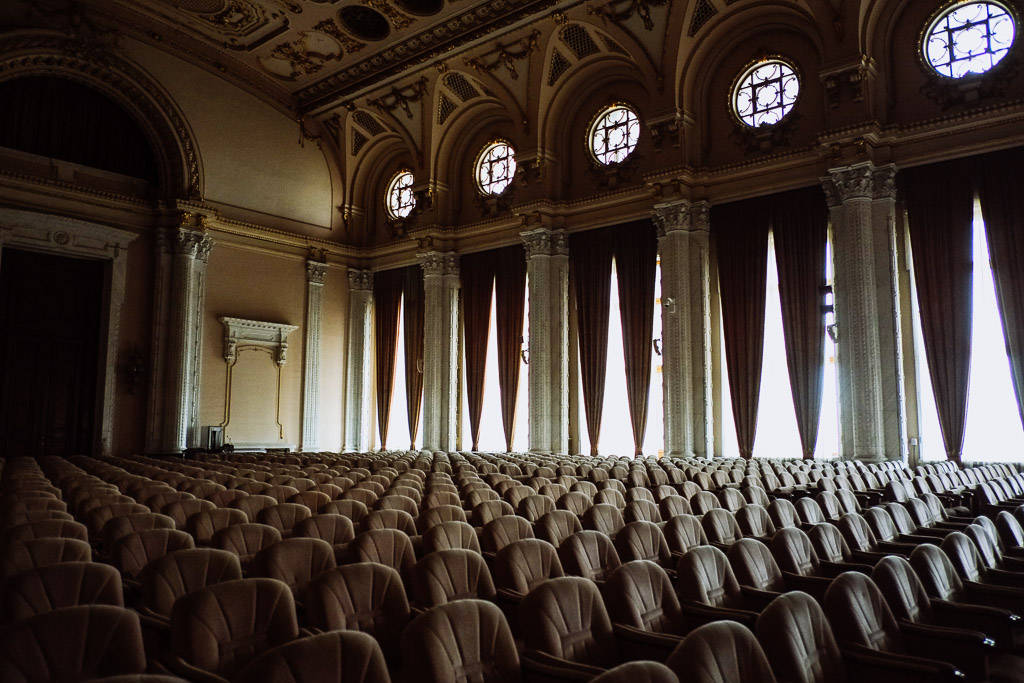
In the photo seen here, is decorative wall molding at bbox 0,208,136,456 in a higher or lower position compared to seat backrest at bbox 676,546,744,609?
higher

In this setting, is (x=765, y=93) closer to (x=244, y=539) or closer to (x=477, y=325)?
(x=477, y=325)

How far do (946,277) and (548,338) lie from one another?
830 centimetres

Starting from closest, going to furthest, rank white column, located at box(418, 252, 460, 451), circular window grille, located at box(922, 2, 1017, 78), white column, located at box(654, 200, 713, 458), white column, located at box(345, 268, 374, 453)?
circular window grille, located at box(922, 2, 1017, 78) < white column, located at box(654, 200, 713, 458) < white column, located at box(418, 252, 460, 451) < white column, located at box(345, 268, 374, 453)

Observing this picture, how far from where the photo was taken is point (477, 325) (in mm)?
19281

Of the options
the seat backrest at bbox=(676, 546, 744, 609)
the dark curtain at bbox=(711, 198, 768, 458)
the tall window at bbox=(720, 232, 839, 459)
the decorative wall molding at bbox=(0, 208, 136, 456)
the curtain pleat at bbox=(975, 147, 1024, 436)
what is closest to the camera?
the seat backrest at bbox=(676, 546, 744, 609)

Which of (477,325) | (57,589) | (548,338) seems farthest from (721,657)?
(477,325)

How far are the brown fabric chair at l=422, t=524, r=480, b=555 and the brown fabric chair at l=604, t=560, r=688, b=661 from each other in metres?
1.48

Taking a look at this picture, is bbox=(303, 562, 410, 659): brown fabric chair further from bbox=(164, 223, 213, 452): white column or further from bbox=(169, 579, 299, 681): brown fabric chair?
bbox=(164, 223, 213, 452): white column

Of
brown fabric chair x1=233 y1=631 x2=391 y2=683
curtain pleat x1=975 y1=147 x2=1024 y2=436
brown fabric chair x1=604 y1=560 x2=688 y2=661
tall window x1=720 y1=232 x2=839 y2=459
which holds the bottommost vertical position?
brown fabric chair x1=604 y1=560 x2=688 y2=661

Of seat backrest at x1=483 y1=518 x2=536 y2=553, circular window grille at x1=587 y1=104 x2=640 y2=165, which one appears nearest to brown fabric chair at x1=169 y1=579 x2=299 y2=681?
seat backrest at x1=483 y1=518 x2=536 y2=553

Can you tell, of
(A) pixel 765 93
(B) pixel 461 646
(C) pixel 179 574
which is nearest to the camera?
(B) pixel 461 646

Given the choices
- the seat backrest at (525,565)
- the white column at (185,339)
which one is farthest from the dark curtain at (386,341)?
the seat backrest at (525,565)

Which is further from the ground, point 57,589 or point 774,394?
point 774,394

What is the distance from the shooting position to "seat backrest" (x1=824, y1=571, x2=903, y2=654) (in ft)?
11.1
